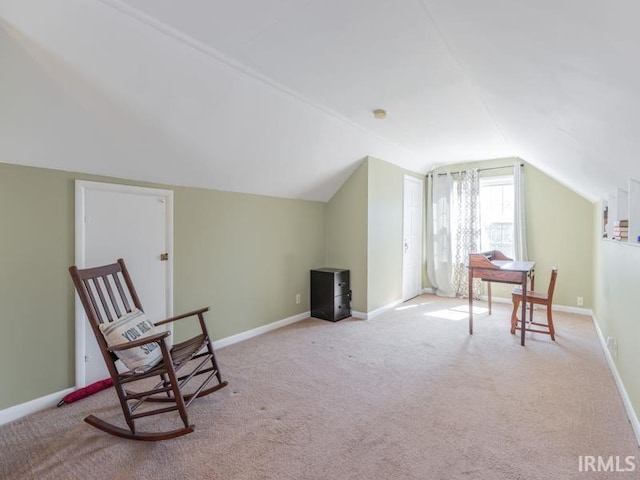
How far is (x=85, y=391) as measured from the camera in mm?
2334

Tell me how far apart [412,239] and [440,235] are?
543mm

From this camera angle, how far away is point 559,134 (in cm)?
212

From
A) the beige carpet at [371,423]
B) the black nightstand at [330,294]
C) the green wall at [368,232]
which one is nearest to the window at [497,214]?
the green wall at [368,232]

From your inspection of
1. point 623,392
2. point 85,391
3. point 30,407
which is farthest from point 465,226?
point 30,407

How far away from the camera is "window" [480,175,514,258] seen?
5052mm

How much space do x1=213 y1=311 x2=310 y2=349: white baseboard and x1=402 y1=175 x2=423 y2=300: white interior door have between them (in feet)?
6.14

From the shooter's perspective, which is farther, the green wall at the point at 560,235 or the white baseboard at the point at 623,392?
the green wall at the point at 560,235

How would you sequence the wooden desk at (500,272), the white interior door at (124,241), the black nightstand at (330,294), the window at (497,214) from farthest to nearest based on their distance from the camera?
the window at (497,214) < the black nightstand at (330,294) < the wooden desk at (500,272) < the white interior door at (124,241)

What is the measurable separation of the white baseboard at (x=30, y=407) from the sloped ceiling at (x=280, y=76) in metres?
1.60

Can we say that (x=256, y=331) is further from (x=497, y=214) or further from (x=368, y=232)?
(x=497, y=214)

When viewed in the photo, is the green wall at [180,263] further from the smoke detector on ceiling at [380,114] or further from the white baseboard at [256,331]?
the smoke detector on ceiling at [380,114]

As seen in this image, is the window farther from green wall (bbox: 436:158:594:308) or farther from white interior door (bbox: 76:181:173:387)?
white interior door (bbox: 76:181:173:387)

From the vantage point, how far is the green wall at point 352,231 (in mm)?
Answer: 4238

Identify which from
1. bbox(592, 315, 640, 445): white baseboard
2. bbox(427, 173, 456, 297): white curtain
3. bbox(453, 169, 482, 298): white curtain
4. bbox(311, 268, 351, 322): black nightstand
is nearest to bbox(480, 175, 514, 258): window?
bbox(453, 169, 482, 298): white curtain
